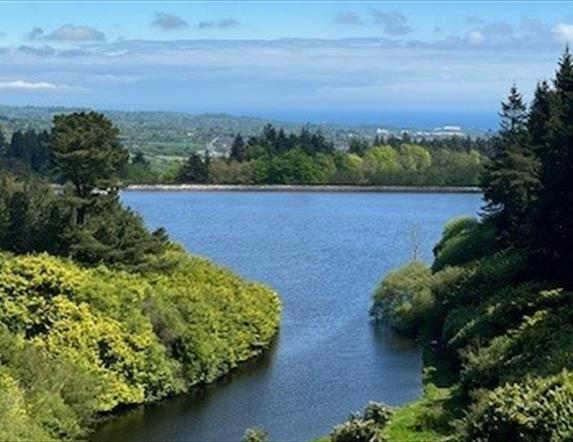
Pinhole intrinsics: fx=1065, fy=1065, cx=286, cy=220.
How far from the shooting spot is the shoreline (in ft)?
451

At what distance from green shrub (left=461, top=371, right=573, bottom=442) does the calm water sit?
10.4 metres

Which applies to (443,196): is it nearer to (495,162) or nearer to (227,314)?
(495,162)

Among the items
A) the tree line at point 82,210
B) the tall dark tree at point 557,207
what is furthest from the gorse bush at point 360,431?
the tree line at point 82,210

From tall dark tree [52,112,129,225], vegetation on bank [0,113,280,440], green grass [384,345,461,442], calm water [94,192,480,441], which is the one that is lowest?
calm water [94,192,480,441]

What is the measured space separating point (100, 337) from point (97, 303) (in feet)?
6.07

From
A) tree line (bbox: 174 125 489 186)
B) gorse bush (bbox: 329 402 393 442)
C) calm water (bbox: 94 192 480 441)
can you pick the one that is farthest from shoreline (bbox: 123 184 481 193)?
gorse bush (bbox: 329 402 393 442)

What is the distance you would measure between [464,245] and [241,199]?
73.7 meters

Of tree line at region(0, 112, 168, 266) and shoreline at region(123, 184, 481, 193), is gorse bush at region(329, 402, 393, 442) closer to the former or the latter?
tree line at region(0, 112, 168, 266)

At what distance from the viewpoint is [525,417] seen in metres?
22.7

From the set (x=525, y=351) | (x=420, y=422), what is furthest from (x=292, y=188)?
(x=525, y=351)

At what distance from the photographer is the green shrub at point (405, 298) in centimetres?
5050

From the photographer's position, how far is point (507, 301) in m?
38.1

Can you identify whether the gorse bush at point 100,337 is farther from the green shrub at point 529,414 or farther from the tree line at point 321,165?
the tree line at point 321,165

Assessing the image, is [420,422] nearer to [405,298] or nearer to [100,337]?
[100,337]
